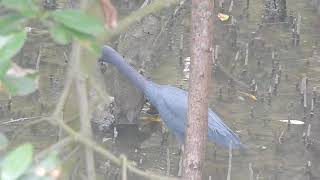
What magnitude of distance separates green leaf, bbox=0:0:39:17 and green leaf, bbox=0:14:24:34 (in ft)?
0.04

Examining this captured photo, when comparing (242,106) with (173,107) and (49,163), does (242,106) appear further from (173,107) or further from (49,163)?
(49,163)

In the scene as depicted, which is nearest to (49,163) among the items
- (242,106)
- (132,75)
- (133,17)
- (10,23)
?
(10,23)

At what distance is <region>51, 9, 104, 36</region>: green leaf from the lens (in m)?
0.95

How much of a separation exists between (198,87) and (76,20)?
2.81ft

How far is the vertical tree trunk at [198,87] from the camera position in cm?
171

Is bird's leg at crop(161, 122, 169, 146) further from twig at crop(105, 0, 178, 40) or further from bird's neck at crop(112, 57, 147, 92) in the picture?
twig at crop(105, 0, 178, 40)

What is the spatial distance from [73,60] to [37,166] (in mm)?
319

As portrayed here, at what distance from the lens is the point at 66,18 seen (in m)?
0.95

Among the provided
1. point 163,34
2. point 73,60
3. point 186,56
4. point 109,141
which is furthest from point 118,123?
point 73,60

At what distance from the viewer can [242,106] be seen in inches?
208

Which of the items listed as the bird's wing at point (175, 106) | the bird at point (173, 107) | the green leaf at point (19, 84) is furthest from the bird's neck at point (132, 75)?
the green leaf at point (19, 84)

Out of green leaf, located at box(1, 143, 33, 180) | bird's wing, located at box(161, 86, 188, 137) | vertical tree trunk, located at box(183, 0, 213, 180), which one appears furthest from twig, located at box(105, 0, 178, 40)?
bird's wing, located at box(161, 86, 188, 137)

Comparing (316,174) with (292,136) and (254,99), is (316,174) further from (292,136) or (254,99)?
(254,99)

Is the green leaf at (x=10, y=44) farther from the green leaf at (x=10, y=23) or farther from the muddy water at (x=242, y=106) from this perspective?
the muddy water at (x=242, y=106)
